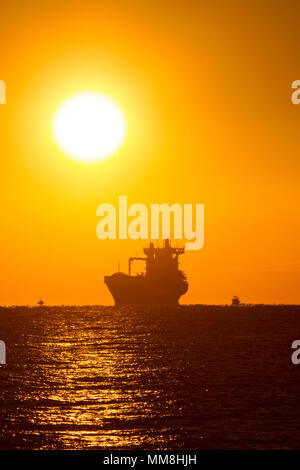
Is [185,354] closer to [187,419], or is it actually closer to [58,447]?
[187,419]

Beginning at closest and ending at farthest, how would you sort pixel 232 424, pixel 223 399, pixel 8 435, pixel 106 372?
pixel 8 435 < pixel 232 424 < pixel 223 399 < pixel 106 372

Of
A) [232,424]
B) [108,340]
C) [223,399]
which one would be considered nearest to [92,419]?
[232,424]

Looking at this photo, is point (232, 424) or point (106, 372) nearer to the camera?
point (232, 424)

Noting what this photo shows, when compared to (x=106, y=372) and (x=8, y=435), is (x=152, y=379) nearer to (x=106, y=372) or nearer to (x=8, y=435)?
(x=106, y=372)

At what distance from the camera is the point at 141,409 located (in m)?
43.6

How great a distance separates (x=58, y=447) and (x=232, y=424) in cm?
924

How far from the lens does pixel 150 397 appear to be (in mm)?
47781

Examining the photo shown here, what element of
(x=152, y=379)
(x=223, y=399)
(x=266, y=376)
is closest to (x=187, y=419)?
(x=223, y=399)

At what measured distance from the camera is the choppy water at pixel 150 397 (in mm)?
36812

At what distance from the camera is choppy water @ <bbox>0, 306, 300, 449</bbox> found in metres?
36.8

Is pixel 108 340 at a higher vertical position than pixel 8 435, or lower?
higher

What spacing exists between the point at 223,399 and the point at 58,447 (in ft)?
49.1
